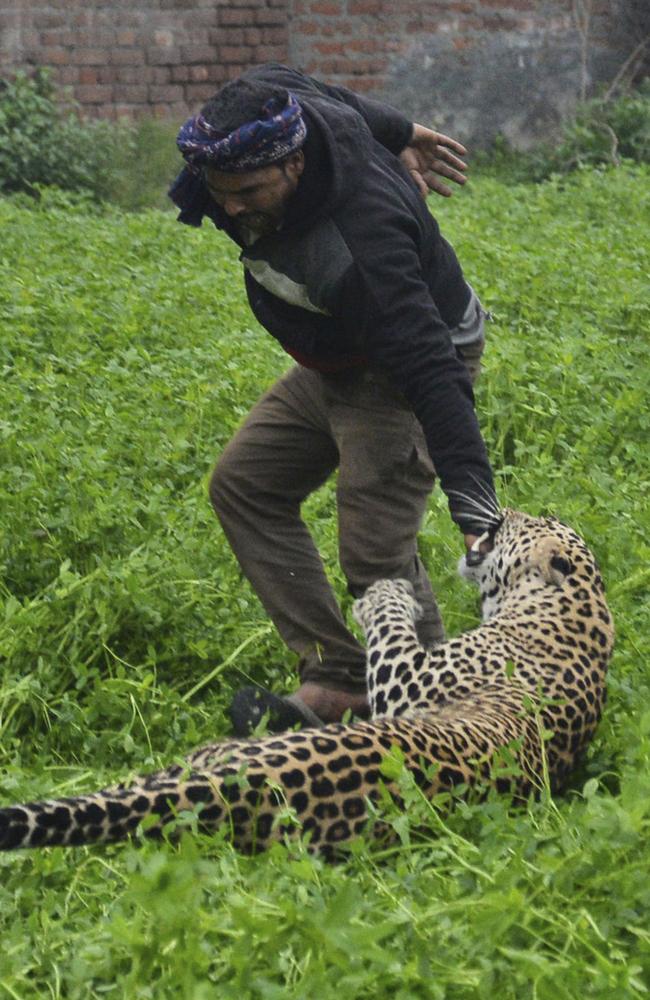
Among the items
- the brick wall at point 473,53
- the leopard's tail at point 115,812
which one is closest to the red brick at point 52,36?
the brick wall at point 473,53

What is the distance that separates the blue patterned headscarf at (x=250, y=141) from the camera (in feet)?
12.4

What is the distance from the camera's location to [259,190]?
3.91 metres

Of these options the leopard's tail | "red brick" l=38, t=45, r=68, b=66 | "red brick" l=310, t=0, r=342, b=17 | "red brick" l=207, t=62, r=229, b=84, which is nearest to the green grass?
the leopard's tail

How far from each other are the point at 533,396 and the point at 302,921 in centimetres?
→ 451

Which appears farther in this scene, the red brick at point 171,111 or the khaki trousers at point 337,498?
the red brick at point 171,111

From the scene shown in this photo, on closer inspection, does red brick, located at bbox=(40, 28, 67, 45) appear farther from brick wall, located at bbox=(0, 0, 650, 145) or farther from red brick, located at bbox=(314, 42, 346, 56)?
red brick, located at bbox=(314, 42, 346, 56)

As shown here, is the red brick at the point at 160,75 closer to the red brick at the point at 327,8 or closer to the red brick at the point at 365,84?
the red brick at the point at 327,8

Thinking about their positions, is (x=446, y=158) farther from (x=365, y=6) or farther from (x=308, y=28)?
(x=365, y=6)

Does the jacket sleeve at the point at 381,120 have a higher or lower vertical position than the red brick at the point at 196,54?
higher

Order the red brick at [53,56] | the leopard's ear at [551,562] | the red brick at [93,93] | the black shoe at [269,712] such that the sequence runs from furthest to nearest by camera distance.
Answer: the red brick at [93,93], the red brick at [53,56], the leopard's ear at [551,562], the black shoe at [269,712]

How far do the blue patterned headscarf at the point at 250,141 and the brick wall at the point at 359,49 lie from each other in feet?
31.9

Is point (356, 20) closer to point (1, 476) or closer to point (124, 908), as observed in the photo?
point (1, 476)

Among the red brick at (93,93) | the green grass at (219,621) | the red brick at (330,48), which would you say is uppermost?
the green grass at (219,621)

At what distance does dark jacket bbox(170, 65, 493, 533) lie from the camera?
12.7ft
